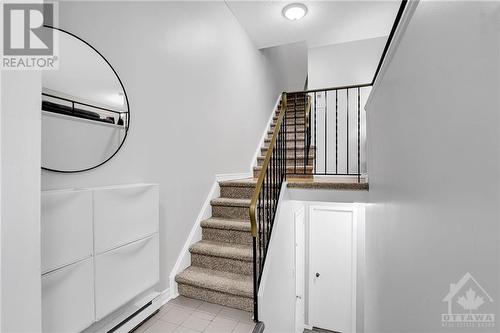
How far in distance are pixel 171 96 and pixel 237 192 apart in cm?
138

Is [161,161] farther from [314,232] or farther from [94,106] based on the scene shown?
[314,232]

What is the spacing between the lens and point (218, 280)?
6.86ft

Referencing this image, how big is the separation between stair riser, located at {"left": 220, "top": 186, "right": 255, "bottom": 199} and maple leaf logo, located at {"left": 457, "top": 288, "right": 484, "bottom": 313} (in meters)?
2.39

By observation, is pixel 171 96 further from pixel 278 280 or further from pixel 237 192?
pixel 278 280

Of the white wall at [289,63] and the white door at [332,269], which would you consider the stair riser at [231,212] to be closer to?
the white door at [332,269]

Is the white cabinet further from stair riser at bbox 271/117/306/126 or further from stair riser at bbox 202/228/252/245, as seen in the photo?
stair riser at bbox 271/117/306/126

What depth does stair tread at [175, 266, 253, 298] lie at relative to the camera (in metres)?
1.97

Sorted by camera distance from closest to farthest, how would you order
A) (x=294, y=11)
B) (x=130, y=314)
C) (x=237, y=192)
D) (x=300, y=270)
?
(x=130, y=314), (x=237, y=192), (x=294, y=11), (x=300, y=270)

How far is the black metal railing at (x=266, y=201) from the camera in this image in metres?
1.84

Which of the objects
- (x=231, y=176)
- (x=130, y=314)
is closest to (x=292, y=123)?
(x=231, y=176)

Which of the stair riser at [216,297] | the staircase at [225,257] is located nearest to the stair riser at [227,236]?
the staircase at [225,257]

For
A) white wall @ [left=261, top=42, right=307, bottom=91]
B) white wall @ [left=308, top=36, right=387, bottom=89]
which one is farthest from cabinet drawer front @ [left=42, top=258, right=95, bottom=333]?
white wall @ [left=261, top=42, right=307, bottom=91]

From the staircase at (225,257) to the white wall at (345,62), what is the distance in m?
2.83

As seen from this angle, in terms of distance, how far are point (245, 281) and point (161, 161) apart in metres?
1.29
